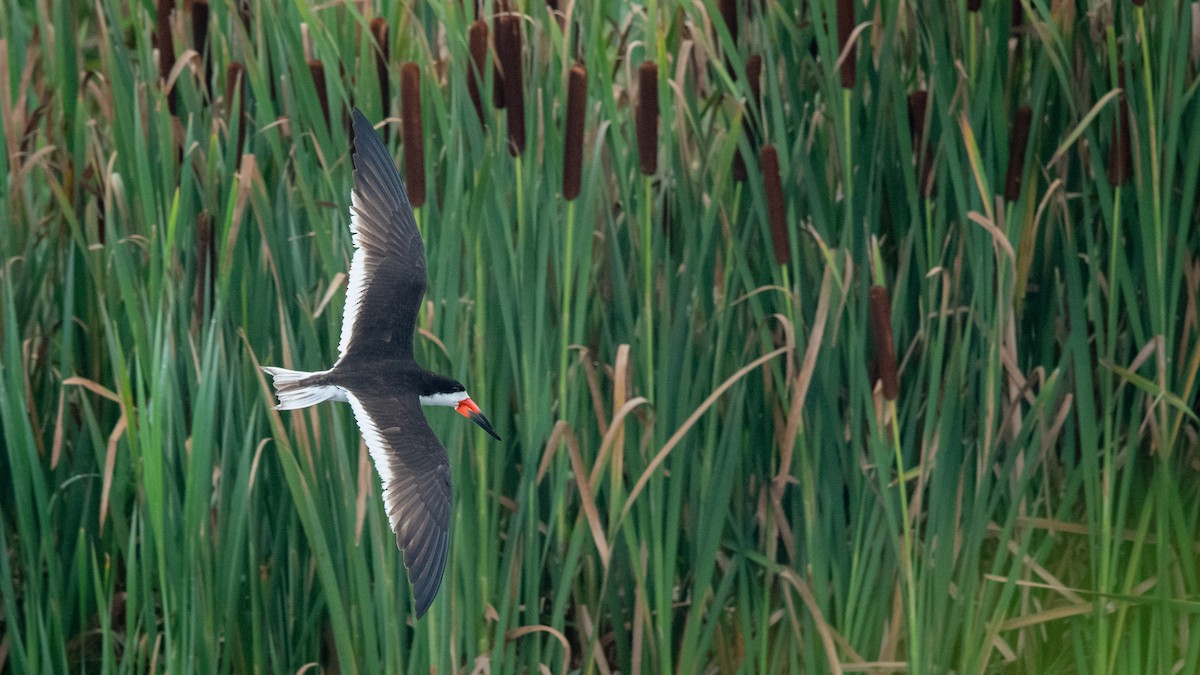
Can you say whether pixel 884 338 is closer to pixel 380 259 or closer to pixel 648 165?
pixel 648 165

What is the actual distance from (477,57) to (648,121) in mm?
293

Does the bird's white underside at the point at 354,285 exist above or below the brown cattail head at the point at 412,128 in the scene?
below

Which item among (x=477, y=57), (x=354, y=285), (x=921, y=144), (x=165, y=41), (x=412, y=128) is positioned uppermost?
(x=165, y=41)

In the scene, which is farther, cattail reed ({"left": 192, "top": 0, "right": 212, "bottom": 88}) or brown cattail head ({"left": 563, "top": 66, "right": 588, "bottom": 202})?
cattail reed ({"left": 192, "top": 0, "right": 212, "bottom": 88})

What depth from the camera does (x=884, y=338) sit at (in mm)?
2213

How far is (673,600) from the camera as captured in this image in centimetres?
258

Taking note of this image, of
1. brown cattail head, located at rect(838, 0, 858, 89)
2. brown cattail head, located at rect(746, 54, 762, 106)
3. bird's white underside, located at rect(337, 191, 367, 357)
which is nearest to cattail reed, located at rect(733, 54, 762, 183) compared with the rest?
brown cattail head, located at rect(746, 54, 762, 106)

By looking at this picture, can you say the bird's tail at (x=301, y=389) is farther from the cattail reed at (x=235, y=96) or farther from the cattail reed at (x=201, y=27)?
the cattail reed at (x=201, y=27)

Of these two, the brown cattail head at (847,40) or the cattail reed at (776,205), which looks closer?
the cattail reed at (776,205)

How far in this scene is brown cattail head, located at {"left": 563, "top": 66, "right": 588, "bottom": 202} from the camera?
7.21 feet

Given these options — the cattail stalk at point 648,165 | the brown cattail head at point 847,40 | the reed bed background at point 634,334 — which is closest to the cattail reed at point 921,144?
the reed bed background at point 634,334

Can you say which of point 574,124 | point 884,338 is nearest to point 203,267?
point 574,124

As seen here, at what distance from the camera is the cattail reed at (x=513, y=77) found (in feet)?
7.25

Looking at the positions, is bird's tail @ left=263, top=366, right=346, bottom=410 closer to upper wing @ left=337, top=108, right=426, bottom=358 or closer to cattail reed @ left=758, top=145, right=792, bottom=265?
upper wing @ left=337, top=108, right=426, bottom=358
